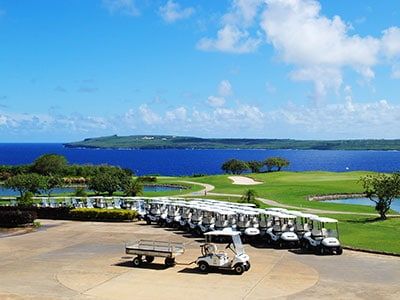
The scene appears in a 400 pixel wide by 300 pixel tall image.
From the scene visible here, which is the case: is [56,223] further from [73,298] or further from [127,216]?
[73,298]

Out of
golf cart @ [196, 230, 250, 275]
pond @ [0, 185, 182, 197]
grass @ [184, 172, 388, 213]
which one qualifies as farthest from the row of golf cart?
pond @ [0, 185, 182, 197]

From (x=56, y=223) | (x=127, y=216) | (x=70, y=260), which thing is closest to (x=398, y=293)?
(x=70, y=260)

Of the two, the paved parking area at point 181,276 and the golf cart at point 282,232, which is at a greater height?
the golf cart at point 282,232

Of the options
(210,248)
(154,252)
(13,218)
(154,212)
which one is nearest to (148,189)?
(154,212)

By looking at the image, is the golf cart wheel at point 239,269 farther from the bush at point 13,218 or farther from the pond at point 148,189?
the pond at point 148,189

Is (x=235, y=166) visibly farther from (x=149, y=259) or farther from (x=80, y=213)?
(x=149, y=259)

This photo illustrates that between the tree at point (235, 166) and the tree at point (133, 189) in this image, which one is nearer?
the tree at point (133, 189)

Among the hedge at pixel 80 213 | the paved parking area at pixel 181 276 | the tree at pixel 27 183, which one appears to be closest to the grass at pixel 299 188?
the hedge at pixel 80 213
